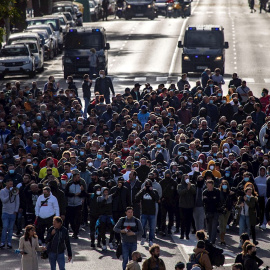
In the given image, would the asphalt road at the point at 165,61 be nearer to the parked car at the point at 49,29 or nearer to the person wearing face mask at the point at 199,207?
the person wearing face mask at the point at 199,207

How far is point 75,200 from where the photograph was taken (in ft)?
67.7

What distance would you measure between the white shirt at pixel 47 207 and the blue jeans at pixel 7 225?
1.15m

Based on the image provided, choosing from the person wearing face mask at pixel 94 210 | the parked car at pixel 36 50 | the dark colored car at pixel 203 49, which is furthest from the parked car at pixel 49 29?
the person wearing face mask at pixel 94 210

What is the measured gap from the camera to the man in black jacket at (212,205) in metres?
20.0

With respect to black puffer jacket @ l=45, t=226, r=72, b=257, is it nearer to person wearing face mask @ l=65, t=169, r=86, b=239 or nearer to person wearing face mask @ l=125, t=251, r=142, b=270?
person wearing face mask @ l=125, t=251, r=142, b=270

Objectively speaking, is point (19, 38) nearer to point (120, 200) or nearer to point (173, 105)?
point (173, 105)

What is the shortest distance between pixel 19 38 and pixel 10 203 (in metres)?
26.5

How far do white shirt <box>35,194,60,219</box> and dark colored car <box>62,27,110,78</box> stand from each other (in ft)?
74.3

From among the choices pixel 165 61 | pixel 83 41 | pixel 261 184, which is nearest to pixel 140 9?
pixel 165 61

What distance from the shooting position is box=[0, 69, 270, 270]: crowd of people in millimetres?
19297

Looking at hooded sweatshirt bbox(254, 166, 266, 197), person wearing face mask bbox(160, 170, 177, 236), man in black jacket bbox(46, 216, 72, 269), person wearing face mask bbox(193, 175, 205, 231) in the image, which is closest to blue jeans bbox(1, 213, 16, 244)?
man in black jacket bbox(46, 216, 72, 269)

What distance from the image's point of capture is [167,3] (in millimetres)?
78188

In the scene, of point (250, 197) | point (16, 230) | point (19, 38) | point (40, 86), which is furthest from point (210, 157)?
point (19, 38)

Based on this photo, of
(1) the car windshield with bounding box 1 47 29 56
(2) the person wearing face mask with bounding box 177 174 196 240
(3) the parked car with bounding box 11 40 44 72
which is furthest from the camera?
(3) the parked car with bounding box 11 40 44 72
